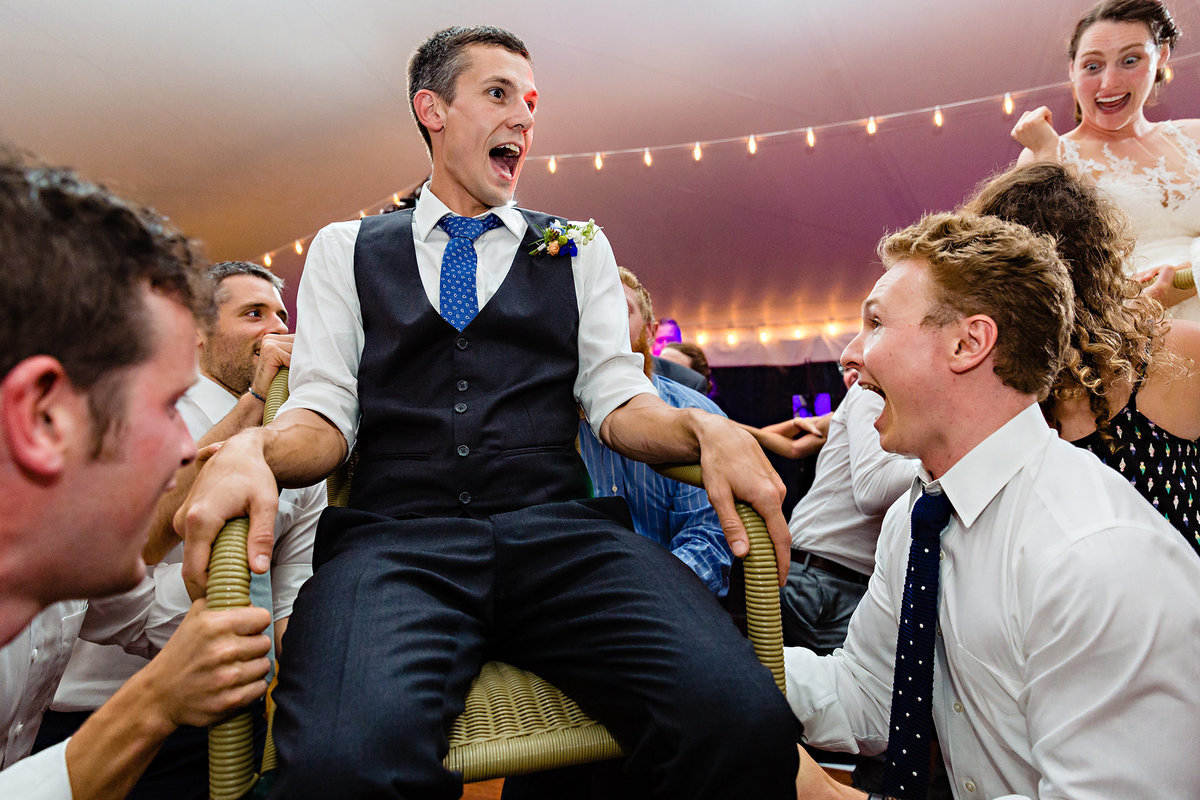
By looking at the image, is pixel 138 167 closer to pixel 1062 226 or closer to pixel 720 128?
pixel 720 128

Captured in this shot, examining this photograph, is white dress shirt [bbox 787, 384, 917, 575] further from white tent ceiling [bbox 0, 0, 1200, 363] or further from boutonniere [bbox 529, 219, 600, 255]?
white tent ceiling [bbox 0, 0, 1200, 363]

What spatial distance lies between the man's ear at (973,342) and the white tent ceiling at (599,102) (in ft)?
14.6

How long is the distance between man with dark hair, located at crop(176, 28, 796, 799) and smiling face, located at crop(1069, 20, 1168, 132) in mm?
2117

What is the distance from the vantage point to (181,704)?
3.29 feet

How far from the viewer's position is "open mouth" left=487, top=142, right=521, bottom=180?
1783 millimetres

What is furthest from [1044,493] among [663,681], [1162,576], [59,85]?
[59,85]

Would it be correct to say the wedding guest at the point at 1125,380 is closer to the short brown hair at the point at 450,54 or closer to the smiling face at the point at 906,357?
the smiling face at the point at 906,357

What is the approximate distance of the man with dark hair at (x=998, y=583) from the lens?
1032 mm

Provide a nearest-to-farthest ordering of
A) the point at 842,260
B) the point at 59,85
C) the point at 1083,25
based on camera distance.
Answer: the point at 1083,25 → the point at 59,85 → the point at 842,260

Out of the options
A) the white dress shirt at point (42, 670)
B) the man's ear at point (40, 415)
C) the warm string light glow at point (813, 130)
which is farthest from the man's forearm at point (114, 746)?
the warm string light glow at point (813, 130)

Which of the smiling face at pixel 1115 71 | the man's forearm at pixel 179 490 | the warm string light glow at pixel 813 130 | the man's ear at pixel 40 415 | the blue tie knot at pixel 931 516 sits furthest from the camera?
the warm string light glow at pixel 813 130

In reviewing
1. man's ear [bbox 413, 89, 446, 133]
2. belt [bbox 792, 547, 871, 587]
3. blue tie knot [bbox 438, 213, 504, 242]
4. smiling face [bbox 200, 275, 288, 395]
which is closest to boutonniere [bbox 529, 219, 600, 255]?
blue tie knot [bbox 438, 213, 504, 242]

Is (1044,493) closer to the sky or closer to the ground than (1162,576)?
closer to the sky

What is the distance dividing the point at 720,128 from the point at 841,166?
3.46 ft
